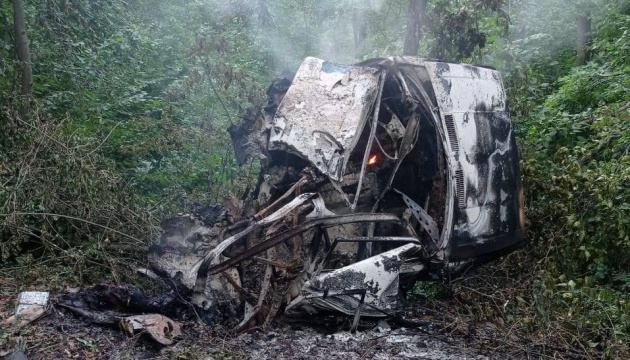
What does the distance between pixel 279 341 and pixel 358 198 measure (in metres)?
1.44

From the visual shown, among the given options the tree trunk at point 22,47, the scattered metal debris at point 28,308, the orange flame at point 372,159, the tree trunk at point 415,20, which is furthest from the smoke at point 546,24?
the scattered metal debris at point 28,308

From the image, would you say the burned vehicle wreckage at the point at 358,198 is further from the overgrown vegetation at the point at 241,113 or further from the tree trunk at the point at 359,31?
the tree trunk at the point at 359,31

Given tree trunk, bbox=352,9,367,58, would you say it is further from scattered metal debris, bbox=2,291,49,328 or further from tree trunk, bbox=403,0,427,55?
scattered metal debris, bbox=2,291,49,328

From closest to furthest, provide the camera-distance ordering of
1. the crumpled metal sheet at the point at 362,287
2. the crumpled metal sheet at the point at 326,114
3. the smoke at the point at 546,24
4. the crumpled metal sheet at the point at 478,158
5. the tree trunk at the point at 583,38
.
Result: the crumpled metal sheet at the point at 362,287
the crumpled metal sheet at the point at 326,114
the crumpled metal sheet at the point at 478,158
the tree trunk at the point at 583,38
the smoke at the point at 546,24

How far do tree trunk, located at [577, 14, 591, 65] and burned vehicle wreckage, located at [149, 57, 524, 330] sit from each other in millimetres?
5018

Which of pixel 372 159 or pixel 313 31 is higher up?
pixel 313 31

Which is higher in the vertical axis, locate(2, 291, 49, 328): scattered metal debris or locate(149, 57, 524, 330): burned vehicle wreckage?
locate(149, 57, 524, 330): burned vehicle wreckage

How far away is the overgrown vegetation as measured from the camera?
5.27m

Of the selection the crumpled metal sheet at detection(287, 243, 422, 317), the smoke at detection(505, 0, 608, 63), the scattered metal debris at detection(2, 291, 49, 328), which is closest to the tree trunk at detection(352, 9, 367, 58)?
Answer: the smoke at detection(505, 0, 608, 63)

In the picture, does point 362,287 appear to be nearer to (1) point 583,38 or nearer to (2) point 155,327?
(2) point 155,327

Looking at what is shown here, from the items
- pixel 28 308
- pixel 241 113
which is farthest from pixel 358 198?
pixel 241 113

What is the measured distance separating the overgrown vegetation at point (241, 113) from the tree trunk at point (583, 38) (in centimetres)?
3

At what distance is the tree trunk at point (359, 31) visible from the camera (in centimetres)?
973

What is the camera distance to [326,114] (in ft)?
16.7
